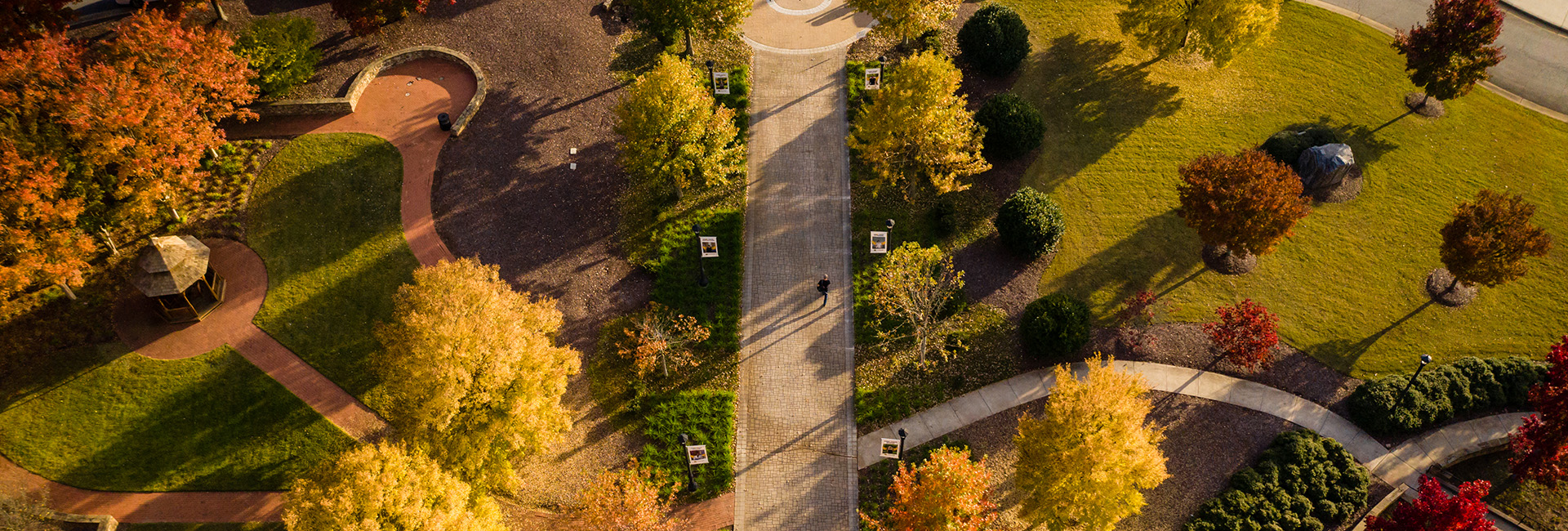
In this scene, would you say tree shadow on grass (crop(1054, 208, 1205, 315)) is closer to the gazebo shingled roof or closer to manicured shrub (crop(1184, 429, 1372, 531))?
manicured shrub (crop(1184, 429, 1372, 531))

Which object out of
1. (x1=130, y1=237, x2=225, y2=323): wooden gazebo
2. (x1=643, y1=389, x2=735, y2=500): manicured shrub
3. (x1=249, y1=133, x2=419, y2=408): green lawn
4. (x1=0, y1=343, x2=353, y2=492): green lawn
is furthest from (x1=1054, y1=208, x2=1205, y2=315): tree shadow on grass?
(x1=130, y1=237, x2=225, y2=323): wooden gazebo

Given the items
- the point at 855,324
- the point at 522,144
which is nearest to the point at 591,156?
the point at 522,144

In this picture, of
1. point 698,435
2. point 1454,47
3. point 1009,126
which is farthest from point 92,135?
point 1454,47

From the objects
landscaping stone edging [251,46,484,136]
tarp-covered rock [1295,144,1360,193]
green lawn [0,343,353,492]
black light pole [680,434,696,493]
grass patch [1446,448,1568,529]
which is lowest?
grass patch [1446,448,1568,529]

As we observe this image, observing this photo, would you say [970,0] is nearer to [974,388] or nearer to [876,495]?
[974,388]

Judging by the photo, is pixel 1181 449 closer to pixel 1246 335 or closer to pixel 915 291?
pixel 1246 335

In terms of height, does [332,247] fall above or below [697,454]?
above
